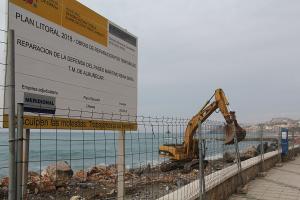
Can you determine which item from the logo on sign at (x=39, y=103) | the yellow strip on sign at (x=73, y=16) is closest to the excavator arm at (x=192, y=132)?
the yellow strip on sign at (x=73, y=16)

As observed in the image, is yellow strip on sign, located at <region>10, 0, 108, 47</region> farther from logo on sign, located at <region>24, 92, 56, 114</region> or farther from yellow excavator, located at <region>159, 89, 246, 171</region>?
yellow excavator, located at <region>159, 89, 246, 171</region>

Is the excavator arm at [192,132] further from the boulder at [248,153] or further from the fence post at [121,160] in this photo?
the fence post at [121,160]

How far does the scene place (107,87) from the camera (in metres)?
6.76

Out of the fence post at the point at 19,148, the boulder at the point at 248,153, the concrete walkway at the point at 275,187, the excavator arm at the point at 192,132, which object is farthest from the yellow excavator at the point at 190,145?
the fence post at the point at 19,148

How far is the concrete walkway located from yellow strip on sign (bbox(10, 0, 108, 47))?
536cm

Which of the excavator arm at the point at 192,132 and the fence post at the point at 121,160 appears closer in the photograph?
the fence post at the point at 121,160

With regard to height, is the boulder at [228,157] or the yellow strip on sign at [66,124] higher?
the yellow strip on sign at [66,124]

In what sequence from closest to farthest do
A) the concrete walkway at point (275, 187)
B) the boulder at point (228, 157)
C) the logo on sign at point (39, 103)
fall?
the logo on sign at point (39, 103), the concrete walkway at point (275, 187), the boulder at point (228, 157)

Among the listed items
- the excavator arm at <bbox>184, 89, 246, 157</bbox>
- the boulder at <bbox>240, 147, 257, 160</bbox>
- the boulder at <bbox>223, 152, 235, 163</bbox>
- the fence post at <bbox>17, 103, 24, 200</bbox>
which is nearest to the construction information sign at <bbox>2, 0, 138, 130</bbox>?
the fence post at <bbox>17, 103, 24, 200</bbox>

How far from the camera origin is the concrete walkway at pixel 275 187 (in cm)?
1035

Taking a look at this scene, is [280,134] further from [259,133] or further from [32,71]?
[32,71]

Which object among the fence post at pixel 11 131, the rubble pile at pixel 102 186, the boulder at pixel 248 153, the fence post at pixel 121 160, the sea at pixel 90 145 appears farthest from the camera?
the boulder at pixel 248 153

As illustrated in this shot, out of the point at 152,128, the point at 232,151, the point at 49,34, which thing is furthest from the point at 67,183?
the point at 49,34

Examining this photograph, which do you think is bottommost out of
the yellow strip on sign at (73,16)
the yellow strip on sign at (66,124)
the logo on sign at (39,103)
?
the yellow strip on sign at (66,124)
